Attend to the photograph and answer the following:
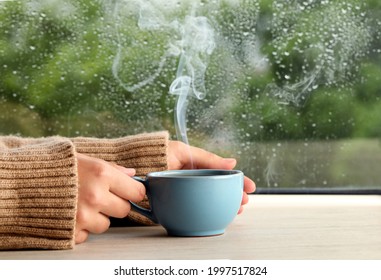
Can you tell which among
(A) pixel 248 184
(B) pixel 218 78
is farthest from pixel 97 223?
(B) pixel 218 78

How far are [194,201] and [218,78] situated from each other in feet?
2.12

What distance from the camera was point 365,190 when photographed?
1.40m

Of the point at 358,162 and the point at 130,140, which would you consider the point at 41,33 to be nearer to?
the point at 130,140

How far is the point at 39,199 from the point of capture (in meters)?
0.78

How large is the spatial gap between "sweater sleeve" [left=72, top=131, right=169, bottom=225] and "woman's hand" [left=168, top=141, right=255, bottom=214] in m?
0.05

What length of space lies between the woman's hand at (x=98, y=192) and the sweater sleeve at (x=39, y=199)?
0.03 m

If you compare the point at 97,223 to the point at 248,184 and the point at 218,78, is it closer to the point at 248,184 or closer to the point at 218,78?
the point at 248,184

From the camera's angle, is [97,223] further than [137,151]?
No

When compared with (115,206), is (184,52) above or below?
above

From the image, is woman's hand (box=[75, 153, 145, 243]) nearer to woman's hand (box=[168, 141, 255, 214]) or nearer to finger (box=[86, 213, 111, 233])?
finger (box=[86, 213, 111, 233])

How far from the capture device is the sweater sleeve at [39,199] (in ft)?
2.51

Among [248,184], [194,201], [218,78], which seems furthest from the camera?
[218,78]

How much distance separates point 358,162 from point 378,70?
0.66 feet
